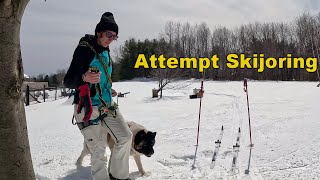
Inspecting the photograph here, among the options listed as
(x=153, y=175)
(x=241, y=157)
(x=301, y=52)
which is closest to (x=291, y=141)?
(x=241, y=157)

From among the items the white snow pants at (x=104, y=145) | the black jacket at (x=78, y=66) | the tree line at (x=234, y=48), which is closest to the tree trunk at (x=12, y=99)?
the black jacket at (x=78, y=66)

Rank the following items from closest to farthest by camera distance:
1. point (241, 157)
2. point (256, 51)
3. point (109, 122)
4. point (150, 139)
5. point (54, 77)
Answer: point (109, 122) → point (150, 139) → point (241, 157) → point (256, 51) → point (54, 77)

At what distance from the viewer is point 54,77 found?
282ft

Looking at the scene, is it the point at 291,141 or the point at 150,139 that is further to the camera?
the point at 291,141

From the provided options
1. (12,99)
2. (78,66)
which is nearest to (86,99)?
(78,66)

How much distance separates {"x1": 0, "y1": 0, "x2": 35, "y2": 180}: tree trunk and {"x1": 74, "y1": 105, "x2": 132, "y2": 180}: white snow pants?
3.48ft

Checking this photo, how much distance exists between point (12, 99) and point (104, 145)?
1.46m

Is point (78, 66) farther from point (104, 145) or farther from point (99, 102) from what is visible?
point (104, 145)

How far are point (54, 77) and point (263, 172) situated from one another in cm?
8527

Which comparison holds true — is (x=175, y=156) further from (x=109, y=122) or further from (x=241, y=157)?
(x=109, y=122)

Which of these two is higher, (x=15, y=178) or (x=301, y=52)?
(x=301, y=52)

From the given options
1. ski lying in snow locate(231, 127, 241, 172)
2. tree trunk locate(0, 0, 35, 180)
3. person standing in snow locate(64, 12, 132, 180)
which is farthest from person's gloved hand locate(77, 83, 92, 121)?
ski lying in snow locate(231, 127, 241, 172)

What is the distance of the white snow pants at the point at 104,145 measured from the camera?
3912 millimetres

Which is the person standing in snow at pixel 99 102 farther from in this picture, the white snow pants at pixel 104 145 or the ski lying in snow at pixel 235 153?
the ski lying in snow at pixel 235 153
